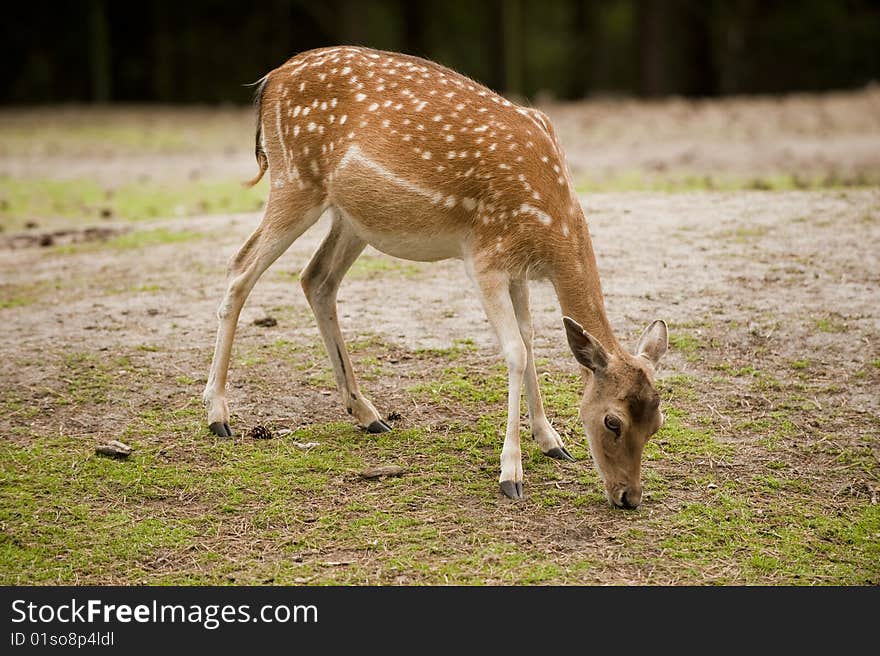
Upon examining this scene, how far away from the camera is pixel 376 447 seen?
633 cm

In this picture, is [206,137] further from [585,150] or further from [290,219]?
[290,219]

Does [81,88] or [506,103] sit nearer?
[506,103]

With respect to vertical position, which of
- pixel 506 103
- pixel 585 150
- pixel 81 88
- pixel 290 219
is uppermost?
pixel 506 103

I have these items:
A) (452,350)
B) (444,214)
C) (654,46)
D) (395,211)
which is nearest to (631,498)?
(444,214)

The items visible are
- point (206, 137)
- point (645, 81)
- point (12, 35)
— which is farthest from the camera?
point (12, 35)

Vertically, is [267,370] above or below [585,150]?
above

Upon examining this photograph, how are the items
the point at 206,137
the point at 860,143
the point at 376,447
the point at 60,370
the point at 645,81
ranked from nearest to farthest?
the point at 376,447 → the point at 60,370 → the point at 860,143 → the point at 206,137 → the point at 645,81

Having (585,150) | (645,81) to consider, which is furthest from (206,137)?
(645,81)

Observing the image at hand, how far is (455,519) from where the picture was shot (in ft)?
18.1

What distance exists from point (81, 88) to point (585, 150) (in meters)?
16.2

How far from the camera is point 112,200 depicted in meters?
13.1

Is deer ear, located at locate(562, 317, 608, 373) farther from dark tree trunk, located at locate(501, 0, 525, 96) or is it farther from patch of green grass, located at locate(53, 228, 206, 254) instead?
dark tree trunk, located at locate(501, 0, 525, 96)

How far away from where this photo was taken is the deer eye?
5.48 meters

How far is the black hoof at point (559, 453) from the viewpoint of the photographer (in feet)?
20.5
